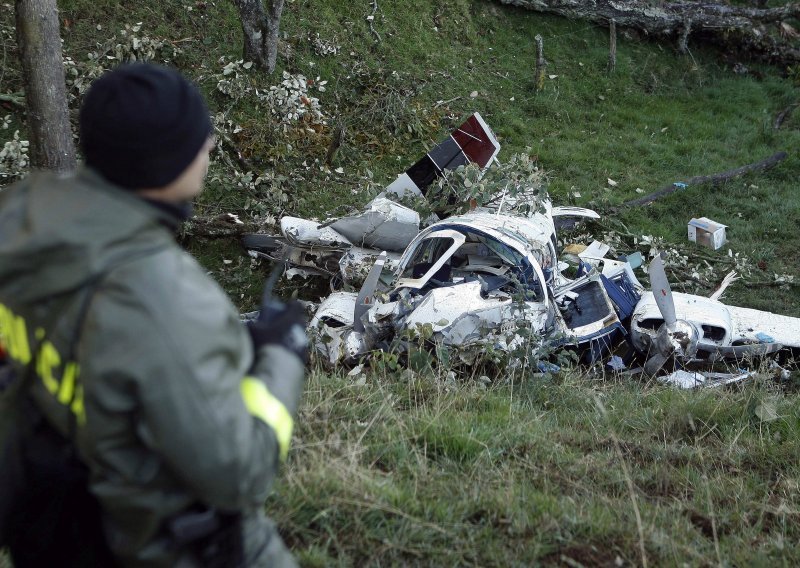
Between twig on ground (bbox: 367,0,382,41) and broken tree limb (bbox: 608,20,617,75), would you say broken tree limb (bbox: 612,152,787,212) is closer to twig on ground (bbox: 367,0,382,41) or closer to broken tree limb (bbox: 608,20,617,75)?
broken tree limb (bbox: 608,20,617,75)

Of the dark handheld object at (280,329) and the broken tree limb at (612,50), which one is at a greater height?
the dark handheld object at (280,329)

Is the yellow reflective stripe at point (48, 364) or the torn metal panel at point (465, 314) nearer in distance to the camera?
the yellow reflective stripe at point (48, 364)

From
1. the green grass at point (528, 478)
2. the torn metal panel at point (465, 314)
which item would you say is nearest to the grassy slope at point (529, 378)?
the green grass at point (528, 478)

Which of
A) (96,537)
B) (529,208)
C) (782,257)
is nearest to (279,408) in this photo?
(96,537)

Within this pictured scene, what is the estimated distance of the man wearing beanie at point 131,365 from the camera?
138 cm

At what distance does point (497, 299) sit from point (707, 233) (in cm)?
432

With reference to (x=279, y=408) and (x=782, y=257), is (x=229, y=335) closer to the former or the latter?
(x=279, y=408)

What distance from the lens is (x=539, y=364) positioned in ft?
18.6

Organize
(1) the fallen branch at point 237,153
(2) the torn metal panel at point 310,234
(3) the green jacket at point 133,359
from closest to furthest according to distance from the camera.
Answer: (3) the green jacket at point 133,359, (2) the torn metal panel at point 310,234, (1) the fallen branch at point 237,153

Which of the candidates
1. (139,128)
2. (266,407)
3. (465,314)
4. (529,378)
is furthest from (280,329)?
(465,314)

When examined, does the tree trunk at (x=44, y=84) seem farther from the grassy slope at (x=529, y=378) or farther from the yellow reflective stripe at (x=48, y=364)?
the yellow reflective stripe at (x=48, y=364)

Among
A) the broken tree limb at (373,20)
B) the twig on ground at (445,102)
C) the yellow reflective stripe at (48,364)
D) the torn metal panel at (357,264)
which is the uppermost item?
the yellow reflective stripe at (48,364)

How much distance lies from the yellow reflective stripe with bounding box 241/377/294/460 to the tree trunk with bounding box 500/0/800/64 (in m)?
13.8

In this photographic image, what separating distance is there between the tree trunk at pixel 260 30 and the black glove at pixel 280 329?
9.03 m
